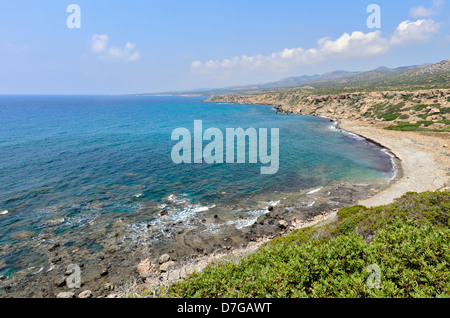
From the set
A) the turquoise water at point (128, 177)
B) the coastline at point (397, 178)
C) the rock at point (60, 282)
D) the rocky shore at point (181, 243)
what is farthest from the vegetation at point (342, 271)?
the turquoise water at point (128, 177)

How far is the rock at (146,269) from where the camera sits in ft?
63.3

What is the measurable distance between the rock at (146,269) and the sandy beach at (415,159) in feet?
86.5

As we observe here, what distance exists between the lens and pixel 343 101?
117 meters

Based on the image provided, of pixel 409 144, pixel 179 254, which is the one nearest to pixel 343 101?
pixel 409 144

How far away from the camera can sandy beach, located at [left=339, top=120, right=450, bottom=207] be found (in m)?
31.7

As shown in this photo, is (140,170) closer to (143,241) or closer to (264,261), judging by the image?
(143,241)

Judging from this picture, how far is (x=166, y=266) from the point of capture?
66.0 feet

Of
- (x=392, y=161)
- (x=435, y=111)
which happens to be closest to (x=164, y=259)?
(x=392, y=161)

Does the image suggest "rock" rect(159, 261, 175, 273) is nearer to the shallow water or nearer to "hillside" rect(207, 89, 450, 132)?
the shallow water

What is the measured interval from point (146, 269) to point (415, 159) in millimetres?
53030

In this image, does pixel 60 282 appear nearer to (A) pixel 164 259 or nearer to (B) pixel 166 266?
(A) pixel 164 259

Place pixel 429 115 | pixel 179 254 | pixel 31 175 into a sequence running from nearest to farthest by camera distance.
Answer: pixel 179 254 < pixel 31 175 < pixel 429 115

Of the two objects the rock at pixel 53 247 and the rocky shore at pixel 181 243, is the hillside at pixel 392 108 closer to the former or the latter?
the rocky shore at pixel 181 243
